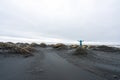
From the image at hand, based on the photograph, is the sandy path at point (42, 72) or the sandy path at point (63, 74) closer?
the sandy path at point (63, 74)

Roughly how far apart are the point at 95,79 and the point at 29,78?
315 cm

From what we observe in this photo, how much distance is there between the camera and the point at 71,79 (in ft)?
20.0

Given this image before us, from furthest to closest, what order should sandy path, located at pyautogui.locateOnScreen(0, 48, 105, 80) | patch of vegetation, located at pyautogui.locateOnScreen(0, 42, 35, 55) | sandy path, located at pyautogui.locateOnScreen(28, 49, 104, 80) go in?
patch of vegetation, located at pyautogui.locateOnScreen(0, 42, 35, 55) → sandy path, located at pyautogui.locateOnScreen(0, 48, 105, 80) → sandy path, located at pyautogui.locateOnScreen(28, 49, 104, 80)

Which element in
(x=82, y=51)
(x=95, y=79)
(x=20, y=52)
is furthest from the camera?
(x=82, y=51)

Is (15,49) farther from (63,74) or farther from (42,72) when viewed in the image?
(63,74)

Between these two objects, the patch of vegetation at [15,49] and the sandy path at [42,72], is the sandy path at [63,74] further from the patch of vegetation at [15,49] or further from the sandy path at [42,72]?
the patch of vegetation at [15,49]

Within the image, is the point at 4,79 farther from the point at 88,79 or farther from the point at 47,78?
the point at 88,79

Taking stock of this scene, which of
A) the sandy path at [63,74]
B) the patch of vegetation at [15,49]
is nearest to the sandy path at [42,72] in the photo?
the sandy path at [63,74]

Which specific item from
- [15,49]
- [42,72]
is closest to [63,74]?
[42,72]

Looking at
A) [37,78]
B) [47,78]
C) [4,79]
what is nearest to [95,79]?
[47,78]

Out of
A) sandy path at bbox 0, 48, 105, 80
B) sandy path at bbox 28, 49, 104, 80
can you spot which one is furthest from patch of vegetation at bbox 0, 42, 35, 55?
sandy path at bbox 28, 49, 104, 80

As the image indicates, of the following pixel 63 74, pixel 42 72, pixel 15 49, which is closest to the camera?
pixel 63 74

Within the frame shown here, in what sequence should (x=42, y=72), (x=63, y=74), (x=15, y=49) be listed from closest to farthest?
(x=63, y=74) < (x=42, y=72) < (x=15, y=49)

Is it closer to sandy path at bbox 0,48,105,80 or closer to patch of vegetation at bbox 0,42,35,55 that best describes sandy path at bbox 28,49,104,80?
sandy path at bbox 0,48,105,80
